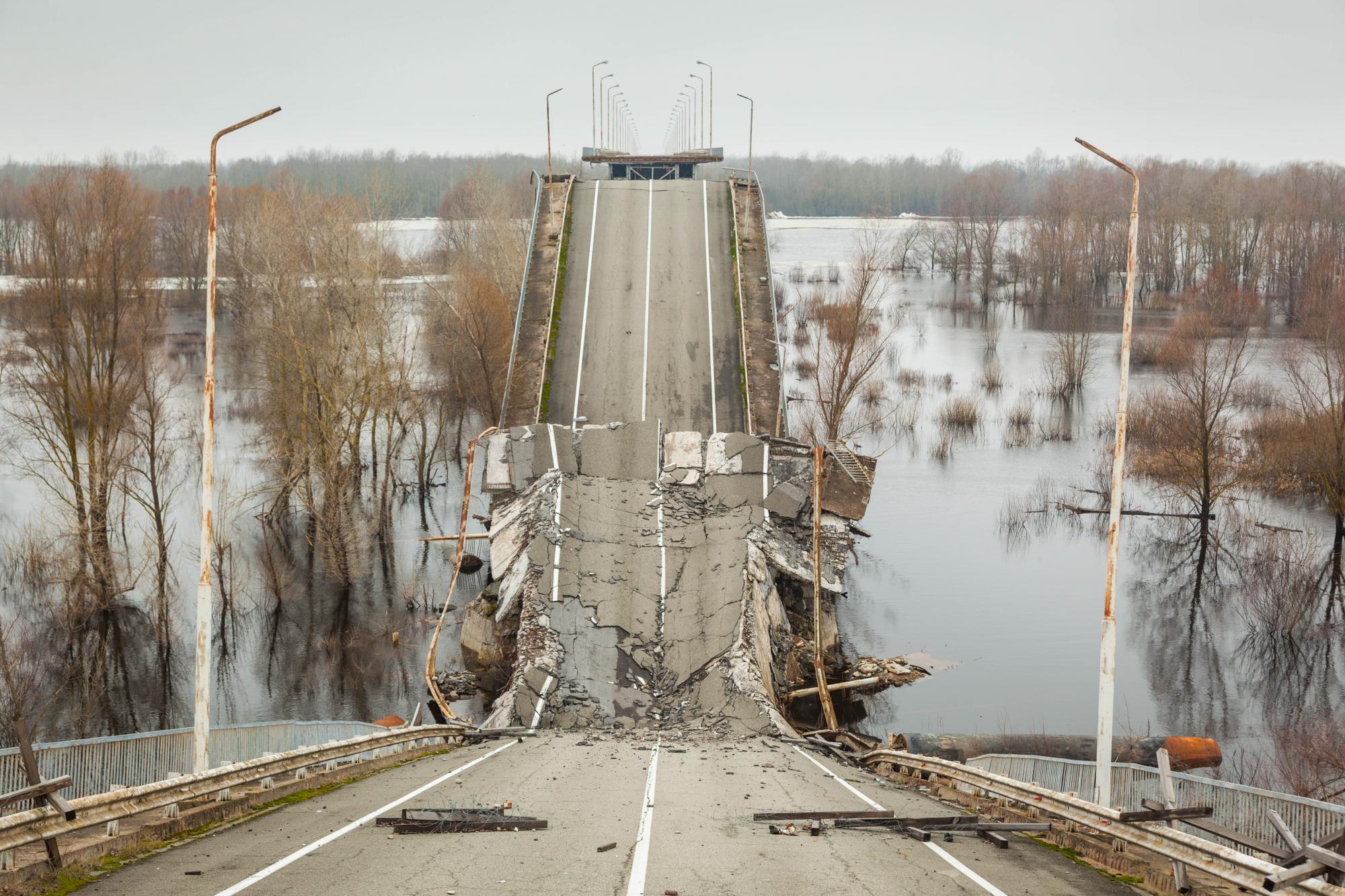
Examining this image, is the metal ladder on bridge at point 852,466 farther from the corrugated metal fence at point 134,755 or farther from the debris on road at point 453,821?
the debris on road at point 453,821

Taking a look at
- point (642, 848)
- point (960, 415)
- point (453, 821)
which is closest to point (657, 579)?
point (453, 821)

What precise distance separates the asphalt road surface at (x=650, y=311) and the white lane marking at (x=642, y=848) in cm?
1857

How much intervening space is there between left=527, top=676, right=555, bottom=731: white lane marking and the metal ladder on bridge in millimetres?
10499

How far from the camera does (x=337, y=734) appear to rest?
1455 cm

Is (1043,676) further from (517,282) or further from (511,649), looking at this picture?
(517,282)

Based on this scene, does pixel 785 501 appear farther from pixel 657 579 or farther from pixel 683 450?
pixel 657 579

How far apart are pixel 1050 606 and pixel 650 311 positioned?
1498cm

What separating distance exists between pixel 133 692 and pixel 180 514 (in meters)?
11.9

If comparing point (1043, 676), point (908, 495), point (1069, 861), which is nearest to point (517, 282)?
point (908, 495)

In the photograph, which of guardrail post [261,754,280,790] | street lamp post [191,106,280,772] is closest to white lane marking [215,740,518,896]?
guardrail post [261,754,280,790]

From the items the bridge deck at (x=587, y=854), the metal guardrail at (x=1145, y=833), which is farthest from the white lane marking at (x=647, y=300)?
the metal guardrail at (x=1145, y=833)

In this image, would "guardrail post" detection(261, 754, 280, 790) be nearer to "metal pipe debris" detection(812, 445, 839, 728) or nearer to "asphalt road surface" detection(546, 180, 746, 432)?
"metal pipe debris" detection(812, 445, 839, 728)

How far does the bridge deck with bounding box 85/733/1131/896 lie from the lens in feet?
26.8

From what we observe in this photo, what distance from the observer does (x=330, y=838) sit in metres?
9.37
